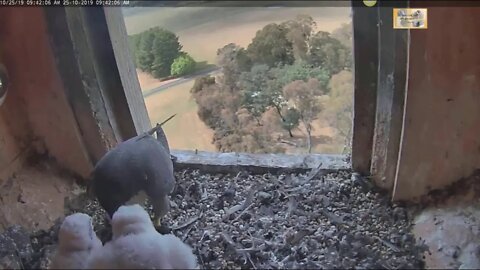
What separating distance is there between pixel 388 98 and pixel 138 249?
0.47 meters

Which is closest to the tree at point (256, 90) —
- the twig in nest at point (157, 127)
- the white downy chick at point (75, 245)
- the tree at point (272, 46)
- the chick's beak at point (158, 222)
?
the tree at point (272, 46)

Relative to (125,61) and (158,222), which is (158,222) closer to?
(158,222)

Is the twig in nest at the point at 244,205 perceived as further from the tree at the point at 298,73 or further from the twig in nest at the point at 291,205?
the tree at the point at 298,73

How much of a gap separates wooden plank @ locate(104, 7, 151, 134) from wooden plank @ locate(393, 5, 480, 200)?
410mm

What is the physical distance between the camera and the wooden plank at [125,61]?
3.47 feet

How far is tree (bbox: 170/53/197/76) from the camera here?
1.01 meters

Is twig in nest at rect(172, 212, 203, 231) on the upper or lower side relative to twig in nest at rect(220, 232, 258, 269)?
upper

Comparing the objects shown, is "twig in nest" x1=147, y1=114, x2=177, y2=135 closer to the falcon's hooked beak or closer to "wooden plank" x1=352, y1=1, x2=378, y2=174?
the falcon's hooked beak

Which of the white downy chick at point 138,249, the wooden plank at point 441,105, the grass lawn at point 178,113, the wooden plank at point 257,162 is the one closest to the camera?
the white downy chick at point 138,249

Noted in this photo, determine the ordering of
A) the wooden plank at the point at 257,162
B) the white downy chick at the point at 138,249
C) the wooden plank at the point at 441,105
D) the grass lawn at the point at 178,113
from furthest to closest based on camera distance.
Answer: the wooden plank at the point at 257,162, the grass lawn at the point at 178,113, the wooden plank at the point at 441,105, the white downy chick at the point at 138,249

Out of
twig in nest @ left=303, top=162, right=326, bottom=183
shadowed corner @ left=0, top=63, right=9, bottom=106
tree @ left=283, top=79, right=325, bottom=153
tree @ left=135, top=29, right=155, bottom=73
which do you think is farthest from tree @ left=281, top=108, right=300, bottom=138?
shadowed corner @ left=0, top=63, right=9, bottom=106

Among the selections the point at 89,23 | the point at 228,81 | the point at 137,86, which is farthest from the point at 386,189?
the point at 89,23

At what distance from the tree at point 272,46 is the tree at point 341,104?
0.09m

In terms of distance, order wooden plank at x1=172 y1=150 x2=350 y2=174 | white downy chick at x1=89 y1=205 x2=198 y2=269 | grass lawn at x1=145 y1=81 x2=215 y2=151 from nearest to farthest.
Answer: white downy chick at x1=89 y1=205 x2=198 y2=269 < grass lawn at x1=145 y1=81 x2=215 y2=151 < wooden plank at x1=172 y1=150 x2=350 y2=174
